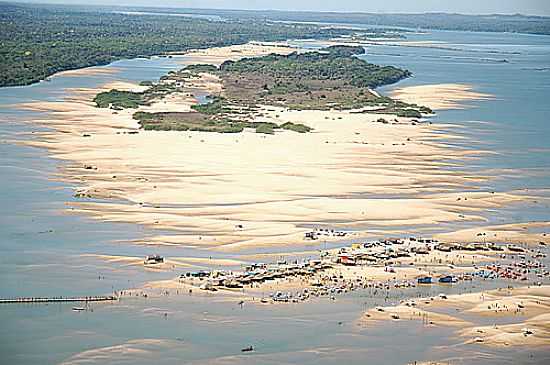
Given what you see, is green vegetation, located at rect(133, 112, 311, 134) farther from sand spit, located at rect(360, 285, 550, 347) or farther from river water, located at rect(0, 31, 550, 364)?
sand spit, located at rect(360, 285, 550, 347)

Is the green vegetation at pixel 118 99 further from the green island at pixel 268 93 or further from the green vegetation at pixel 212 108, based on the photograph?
the green vegetation at pixel 212 108

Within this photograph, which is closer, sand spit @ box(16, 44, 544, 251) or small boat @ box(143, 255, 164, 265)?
small boat @ box(143, 255, 164, 265)

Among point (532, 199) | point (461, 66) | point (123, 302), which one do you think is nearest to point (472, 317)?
point (123, 302)

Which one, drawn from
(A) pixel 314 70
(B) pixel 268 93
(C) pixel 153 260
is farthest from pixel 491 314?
(A) pixel 314 70

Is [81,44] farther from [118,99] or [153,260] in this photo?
[153,260]

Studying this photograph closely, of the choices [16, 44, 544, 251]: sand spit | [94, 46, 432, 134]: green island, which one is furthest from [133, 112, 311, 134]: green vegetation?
[16, 44, 544, 251]: sand spit

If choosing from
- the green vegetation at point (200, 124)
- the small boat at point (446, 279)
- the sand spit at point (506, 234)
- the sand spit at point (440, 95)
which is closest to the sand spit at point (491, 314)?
the small boat at point (446, 279)

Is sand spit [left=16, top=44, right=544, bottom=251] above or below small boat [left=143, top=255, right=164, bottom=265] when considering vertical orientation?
above

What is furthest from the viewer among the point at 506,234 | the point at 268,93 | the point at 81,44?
the point at 81,44
